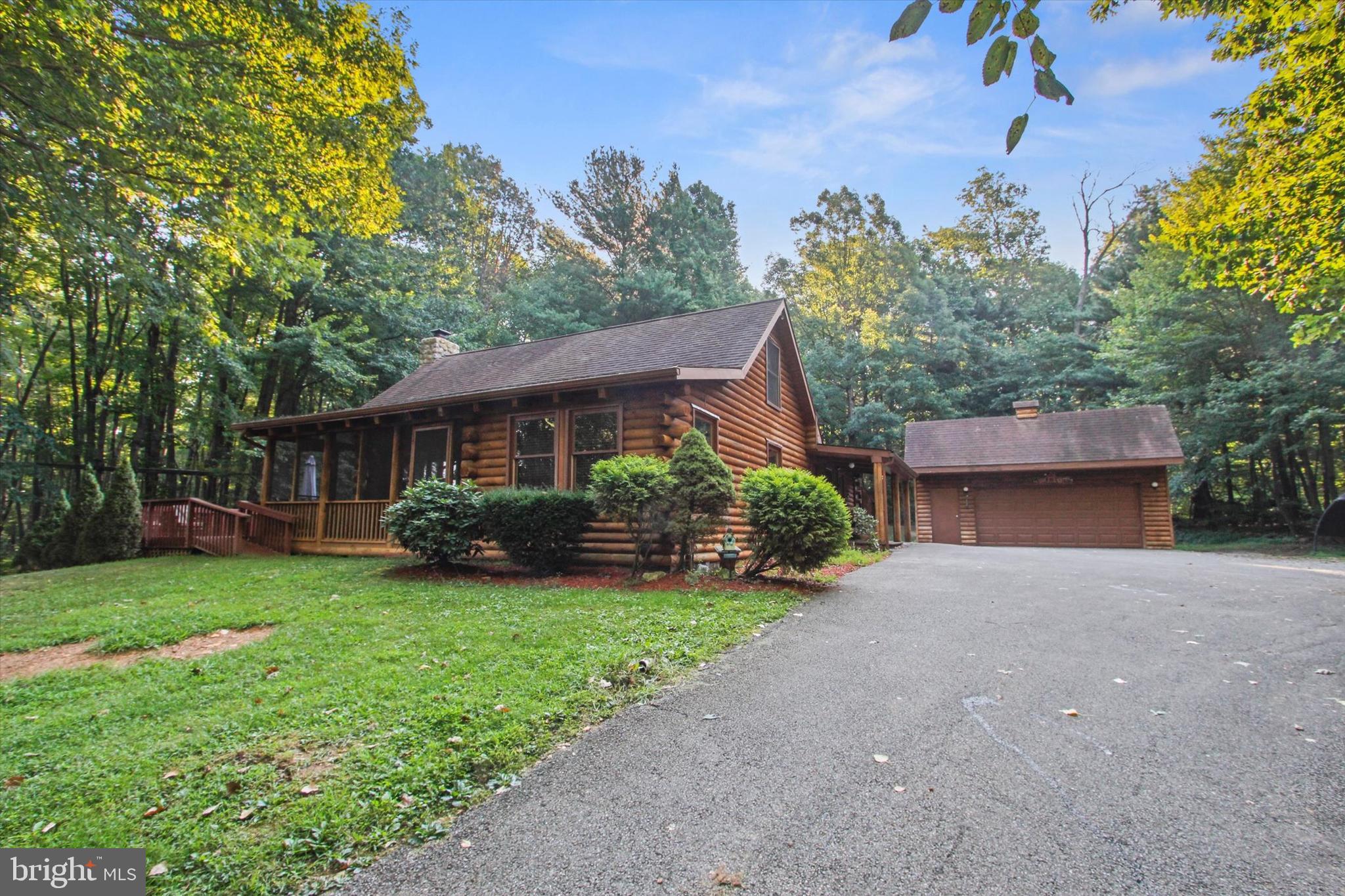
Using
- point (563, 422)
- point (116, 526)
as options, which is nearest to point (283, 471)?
point (116, 526)

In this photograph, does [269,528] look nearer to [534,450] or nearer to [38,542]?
[38,542]

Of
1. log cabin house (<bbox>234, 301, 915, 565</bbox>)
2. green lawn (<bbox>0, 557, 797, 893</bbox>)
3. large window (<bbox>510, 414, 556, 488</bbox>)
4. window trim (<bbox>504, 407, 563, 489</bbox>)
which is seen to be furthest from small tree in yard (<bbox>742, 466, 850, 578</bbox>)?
large window (<bbox>510, 414, 556, 488</bbox>)

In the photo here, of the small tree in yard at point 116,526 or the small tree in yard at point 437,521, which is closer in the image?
the small tree in yard at point 437,521

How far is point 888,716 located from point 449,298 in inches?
797

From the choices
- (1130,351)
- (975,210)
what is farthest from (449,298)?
(975,210)

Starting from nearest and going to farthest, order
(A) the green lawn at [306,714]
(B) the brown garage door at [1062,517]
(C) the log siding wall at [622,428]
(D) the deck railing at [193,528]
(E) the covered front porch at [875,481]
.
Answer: (A) the green lawn at [306,714] < (C) the log siding wall at [622,428] < (D) the deck railing at [193,528] < (E) the covered front porch at [875,481] < (B) the brown garage door at [1062,517]

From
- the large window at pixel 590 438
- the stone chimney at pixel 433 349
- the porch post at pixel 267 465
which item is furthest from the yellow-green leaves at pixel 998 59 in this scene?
the stone chimney at pixel 433 349

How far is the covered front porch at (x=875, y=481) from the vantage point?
1393 cm

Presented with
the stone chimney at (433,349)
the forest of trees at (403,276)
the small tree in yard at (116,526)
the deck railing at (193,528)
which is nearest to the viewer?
the forest of trees at (403,276)

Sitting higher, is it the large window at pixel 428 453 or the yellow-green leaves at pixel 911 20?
the yellow-green leaves at pixel 911 20

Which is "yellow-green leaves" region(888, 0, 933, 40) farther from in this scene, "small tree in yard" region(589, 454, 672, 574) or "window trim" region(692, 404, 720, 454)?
"window trim" region(692, 404, 720, 454)

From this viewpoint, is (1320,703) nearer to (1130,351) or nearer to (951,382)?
(1130,351)

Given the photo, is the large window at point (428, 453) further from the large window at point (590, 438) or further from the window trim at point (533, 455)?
the large window at point (590, 438)

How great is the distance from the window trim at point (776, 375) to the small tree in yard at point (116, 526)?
1277 centimetres
